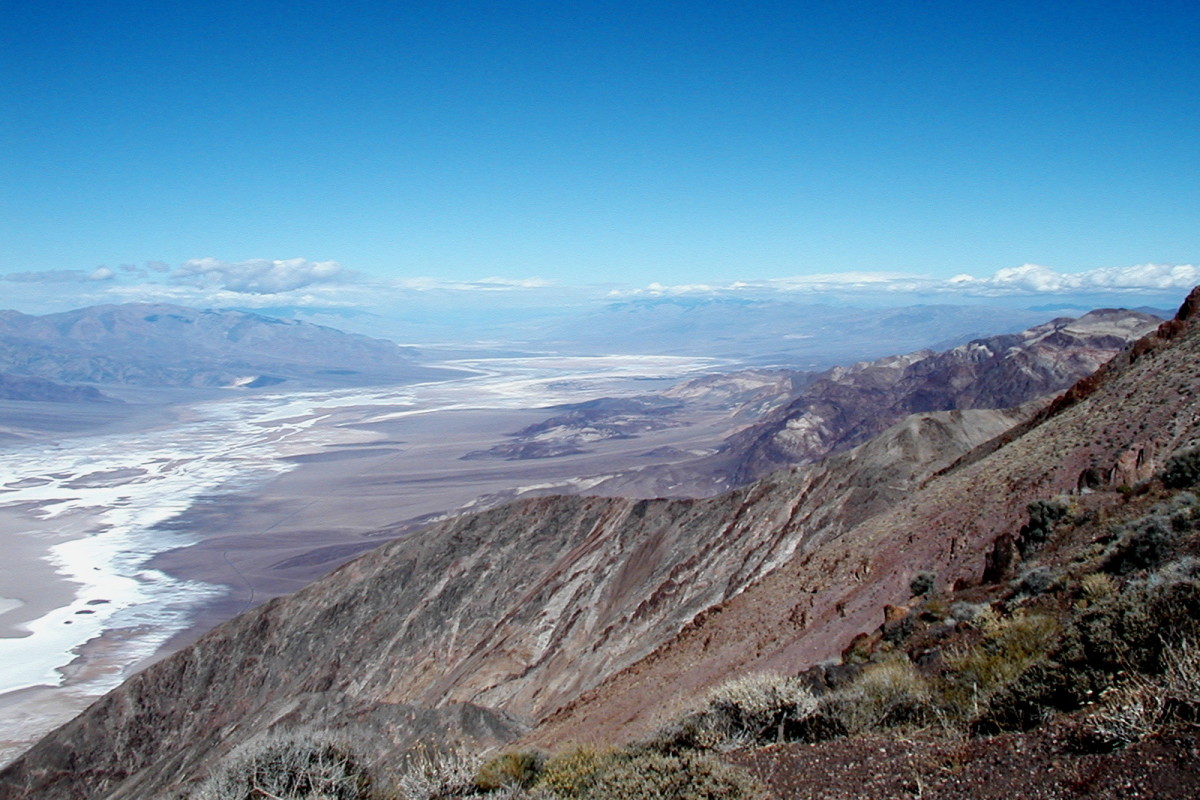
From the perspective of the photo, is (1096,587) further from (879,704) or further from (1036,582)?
(879,704)

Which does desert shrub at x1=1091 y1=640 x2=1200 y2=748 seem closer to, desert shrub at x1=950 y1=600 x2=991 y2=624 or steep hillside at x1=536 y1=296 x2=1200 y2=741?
desert shrub at x1=950 y1=600 x2=991 y2=624

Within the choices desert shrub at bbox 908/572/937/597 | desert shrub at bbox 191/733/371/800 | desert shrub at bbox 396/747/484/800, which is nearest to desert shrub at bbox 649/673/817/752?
desert shrub at bbox 396/747/484/800

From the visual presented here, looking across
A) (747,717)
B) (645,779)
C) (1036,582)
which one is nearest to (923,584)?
(1036,582)

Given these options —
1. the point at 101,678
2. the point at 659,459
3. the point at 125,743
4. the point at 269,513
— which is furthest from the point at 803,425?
the point at 125,743

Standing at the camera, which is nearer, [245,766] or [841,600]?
[245,766]

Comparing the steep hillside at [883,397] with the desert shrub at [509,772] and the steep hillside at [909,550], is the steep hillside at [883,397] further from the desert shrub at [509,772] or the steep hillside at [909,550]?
the desert shrub at [509,772]

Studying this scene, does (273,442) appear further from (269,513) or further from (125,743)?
(125,743)

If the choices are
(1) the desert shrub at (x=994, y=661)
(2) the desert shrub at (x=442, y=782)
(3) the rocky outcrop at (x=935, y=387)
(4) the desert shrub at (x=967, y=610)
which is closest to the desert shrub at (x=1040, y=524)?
(4) the desert shrub at (x=967, y=610)
